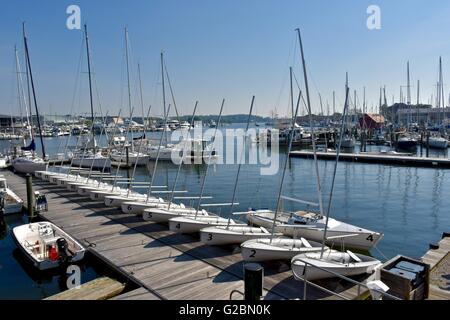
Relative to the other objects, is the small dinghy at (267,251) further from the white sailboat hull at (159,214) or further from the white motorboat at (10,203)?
the white motorboat at (10,203)

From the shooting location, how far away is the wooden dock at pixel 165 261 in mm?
10125

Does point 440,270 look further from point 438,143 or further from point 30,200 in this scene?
point 438,143

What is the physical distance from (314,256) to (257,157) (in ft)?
163

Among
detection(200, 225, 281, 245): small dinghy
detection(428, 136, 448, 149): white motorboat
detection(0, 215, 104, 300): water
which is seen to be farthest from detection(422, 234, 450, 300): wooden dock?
detection(428, 136, 448, 149): white motorboat

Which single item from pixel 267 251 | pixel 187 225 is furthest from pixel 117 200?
pixel 267 251

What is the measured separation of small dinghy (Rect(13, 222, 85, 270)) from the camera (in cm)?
1319

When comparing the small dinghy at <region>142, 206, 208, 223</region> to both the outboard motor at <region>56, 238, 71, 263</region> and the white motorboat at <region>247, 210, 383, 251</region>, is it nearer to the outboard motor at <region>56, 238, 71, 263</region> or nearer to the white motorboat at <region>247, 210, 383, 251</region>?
the outboard motor at <region>56, 238, 71, 263</region>

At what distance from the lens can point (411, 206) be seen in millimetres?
26703

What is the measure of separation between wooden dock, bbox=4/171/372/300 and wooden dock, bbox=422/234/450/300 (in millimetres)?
2270

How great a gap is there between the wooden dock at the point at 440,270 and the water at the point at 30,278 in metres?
11.5

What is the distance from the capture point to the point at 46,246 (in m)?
14.1
